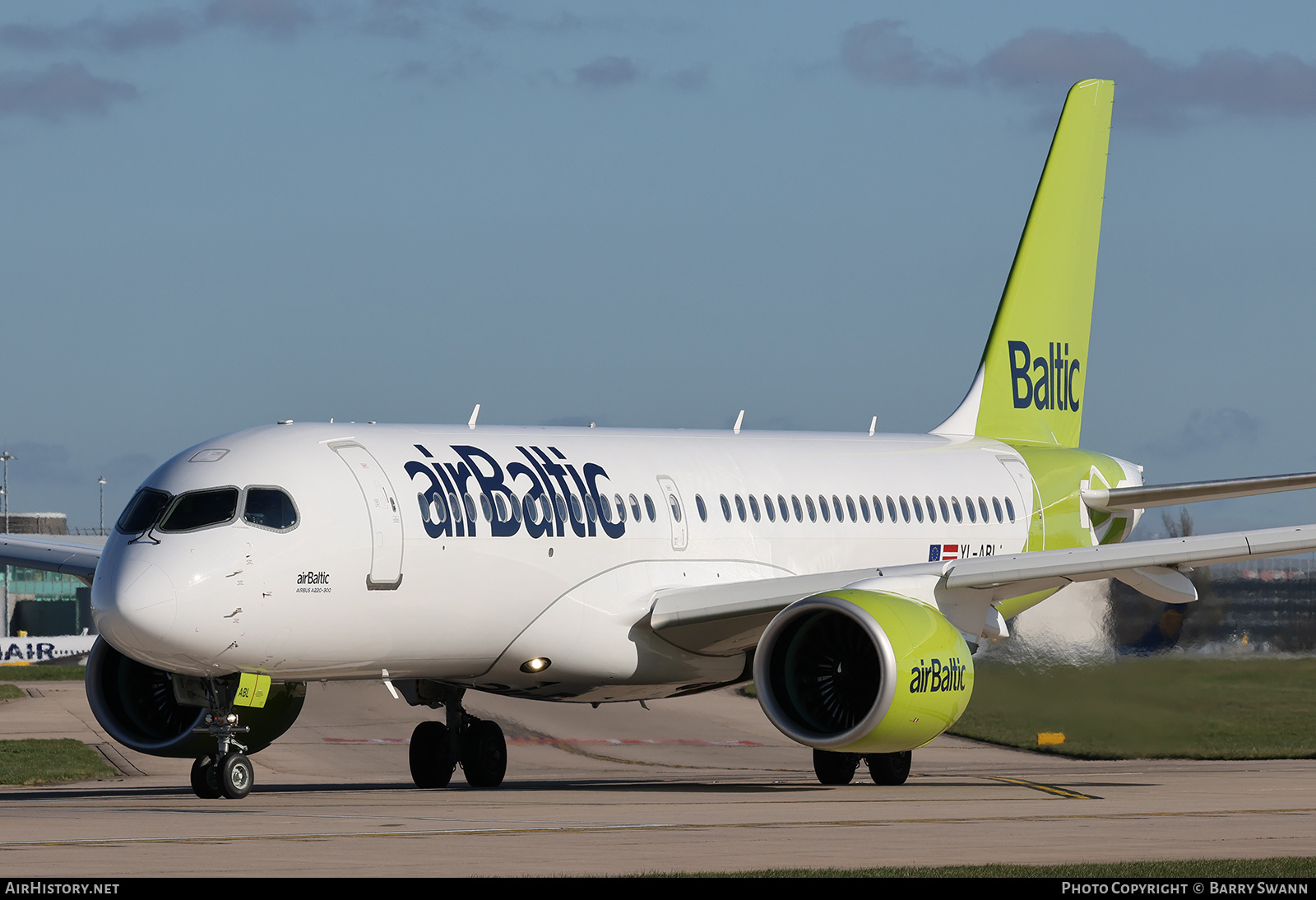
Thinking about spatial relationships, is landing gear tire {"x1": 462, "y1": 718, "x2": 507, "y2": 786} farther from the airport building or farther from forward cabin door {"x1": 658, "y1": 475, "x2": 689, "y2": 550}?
the airport building

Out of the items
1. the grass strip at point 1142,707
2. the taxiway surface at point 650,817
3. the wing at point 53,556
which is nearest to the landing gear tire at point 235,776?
the taxiway surface at point 650,817

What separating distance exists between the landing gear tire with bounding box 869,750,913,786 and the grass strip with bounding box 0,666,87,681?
41.4 metres

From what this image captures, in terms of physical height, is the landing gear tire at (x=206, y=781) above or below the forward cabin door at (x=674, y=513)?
below

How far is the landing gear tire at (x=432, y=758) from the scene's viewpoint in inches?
983

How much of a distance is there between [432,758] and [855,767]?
526 centimetres

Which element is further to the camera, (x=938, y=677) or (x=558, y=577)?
(x=558, y=577)

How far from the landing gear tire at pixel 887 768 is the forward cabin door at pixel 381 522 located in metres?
6.86

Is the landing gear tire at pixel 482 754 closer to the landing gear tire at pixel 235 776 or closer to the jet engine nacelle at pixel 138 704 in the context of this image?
the jet engine nacelle at pixel 138 704

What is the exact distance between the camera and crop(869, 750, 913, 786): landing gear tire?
24641mm

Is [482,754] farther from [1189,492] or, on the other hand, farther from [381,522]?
[1189,492]

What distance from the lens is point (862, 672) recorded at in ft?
73.1

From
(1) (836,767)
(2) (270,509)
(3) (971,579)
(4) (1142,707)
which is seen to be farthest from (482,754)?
(4) (1142,707)
